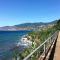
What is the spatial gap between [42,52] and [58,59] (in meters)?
0.90

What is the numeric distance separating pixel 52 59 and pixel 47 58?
83cm

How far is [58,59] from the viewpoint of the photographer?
11.0m

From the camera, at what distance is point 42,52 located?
10.9 meters

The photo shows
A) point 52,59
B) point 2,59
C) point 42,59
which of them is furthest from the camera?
point 2,59

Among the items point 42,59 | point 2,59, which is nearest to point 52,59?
point 42,59

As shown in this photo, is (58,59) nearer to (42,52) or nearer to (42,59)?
(42,52)

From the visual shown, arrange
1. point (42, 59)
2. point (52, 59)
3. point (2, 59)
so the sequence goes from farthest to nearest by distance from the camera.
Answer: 1. point (2, 59)
2. point (52, 59)
3. point (42, 59)

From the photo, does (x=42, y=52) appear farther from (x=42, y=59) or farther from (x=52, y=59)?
(x=42, y=59)

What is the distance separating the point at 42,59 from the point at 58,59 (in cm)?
192

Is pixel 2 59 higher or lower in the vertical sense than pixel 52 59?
lower

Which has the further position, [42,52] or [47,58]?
[42,52]

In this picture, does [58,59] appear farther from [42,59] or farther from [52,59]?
[42,59]

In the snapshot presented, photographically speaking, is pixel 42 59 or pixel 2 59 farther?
pixel 2 59

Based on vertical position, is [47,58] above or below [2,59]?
above
